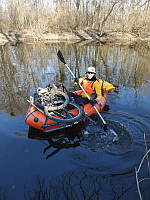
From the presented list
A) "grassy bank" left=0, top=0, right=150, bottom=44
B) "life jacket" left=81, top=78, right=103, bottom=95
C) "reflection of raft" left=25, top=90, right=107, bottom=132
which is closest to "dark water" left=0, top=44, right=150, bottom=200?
"reflection of raft" left=25, top=90, right=107, bottom=132

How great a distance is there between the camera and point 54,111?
4289 millimetres

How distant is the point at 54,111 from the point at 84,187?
6.81 feet

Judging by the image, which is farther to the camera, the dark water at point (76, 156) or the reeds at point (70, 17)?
the reeds at point (70, 17)

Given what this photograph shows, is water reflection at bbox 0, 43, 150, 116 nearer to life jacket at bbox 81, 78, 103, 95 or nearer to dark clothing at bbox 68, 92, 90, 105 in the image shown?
dark clothing at bbox 68, 92, 90, 105

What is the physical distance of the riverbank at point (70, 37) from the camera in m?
20.5

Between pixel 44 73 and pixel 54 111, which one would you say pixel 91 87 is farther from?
pixel 44 73

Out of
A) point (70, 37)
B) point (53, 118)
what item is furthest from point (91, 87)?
point (70, 37)

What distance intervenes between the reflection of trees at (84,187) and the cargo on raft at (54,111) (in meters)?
1.30

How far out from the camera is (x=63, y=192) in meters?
2.84

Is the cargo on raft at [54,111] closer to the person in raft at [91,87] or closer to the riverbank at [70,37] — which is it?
the person in raft at [91,87]

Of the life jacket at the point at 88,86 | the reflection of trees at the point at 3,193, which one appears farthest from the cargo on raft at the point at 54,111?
the reflection of trees at the point at 3,193

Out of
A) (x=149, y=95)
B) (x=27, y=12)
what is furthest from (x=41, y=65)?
(x=27, y=12)

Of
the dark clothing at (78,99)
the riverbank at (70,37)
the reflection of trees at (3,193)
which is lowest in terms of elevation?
the reflection of trees at (3,193)

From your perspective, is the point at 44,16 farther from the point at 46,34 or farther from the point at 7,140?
the point at 7,140
